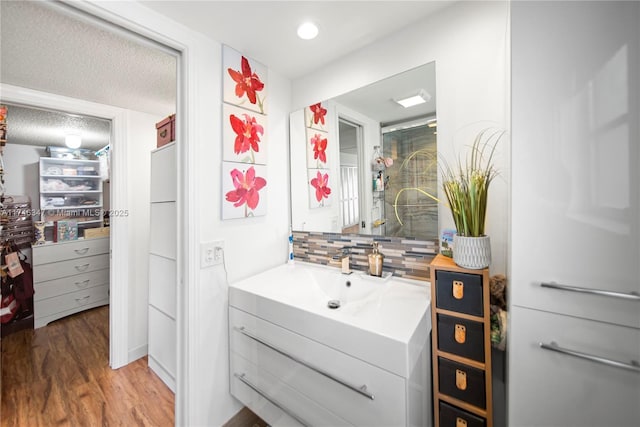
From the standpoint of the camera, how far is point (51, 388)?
1.87 meters

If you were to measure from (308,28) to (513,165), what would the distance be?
1.20 m

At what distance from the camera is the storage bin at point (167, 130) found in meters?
1.86

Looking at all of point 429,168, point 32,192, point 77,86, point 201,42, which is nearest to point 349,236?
point 429,168

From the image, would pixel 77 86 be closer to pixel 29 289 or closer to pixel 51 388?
pixel 51 388

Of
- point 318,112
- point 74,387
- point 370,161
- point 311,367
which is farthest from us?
point 74,387

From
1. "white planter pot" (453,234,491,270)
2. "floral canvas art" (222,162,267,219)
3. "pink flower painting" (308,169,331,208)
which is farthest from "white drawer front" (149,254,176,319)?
"white planter pot" (453,234,491,270)

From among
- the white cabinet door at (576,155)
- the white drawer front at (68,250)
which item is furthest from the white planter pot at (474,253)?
the white drawer front at (68,250)

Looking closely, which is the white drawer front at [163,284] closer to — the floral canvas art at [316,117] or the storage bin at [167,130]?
the storage bin at [167,130]

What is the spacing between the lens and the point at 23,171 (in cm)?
304

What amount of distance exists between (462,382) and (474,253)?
53 cm

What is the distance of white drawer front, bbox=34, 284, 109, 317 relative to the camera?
2.83m

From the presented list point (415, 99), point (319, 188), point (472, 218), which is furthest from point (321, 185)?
point (472, 218)

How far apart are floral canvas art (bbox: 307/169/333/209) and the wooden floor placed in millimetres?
1735

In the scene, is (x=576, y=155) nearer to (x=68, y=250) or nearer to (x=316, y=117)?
(x=316, y=117)
